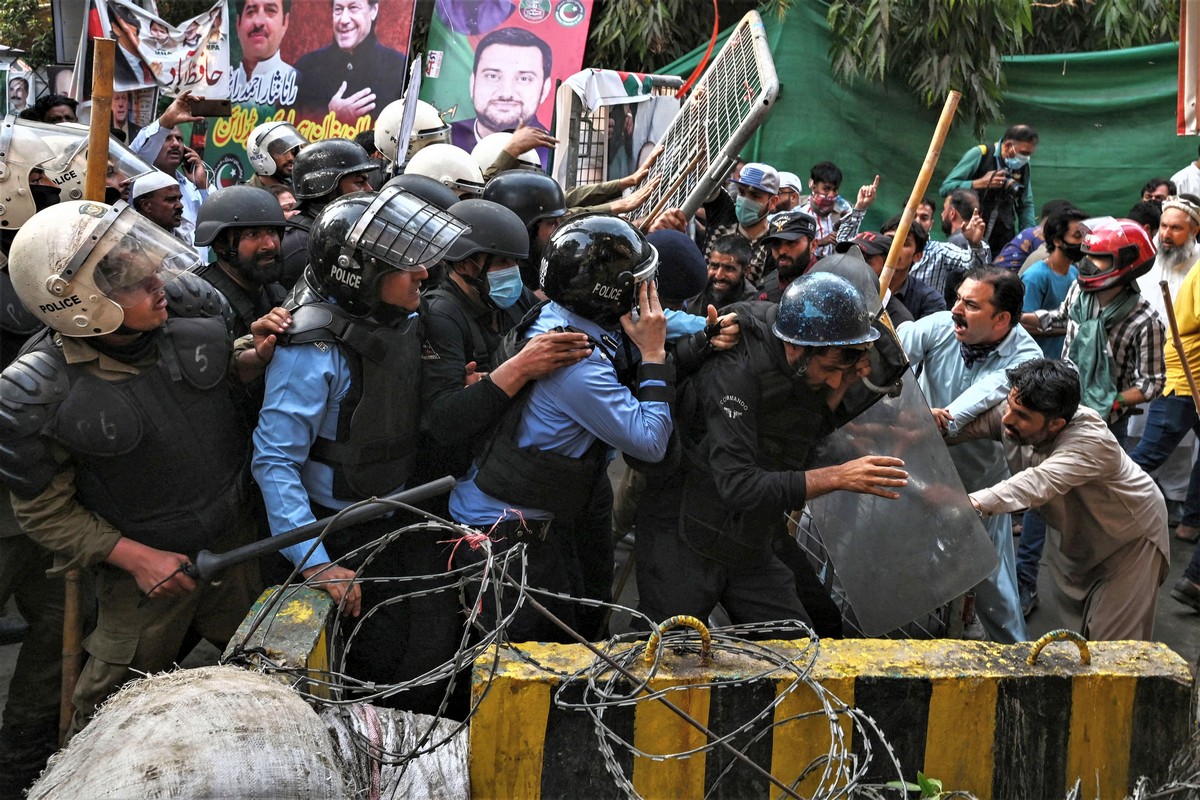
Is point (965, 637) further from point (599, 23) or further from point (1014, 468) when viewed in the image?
point (599, 23)

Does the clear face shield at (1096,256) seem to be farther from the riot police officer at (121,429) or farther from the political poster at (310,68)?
the political poster at (310,68)

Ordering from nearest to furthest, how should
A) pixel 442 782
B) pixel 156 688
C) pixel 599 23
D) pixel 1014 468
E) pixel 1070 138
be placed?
pixel 156 688 < pixel 442 782 < pixel 1014 468 < pixel 1070 138 < pixel 599 23

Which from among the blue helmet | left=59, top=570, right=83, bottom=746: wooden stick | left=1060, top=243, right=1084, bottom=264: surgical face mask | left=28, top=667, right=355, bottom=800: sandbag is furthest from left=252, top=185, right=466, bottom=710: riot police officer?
left=1060, top=243, right=1084, bottom=264: surgical face mask

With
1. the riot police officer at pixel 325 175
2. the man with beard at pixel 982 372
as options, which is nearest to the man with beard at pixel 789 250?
the man with beard at pixel 982 372

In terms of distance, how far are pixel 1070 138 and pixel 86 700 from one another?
407 inches

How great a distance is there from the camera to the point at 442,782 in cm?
320

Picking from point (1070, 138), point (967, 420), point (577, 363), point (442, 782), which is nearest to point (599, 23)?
point (1070, 138)

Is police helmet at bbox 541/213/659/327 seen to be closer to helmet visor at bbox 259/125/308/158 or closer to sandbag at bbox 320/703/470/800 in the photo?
sandbag at bbox 320/703/470/800

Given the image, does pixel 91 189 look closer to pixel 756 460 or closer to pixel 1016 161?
pixel 756 460

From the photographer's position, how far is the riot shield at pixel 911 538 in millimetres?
4094

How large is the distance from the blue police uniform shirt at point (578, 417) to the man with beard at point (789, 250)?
2.40 m

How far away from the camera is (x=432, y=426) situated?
3.93 metres

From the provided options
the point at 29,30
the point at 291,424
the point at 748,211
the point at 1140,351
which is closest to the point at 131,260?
the point at 291,424

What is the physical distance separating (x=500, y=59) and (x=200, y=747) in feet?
32.3
